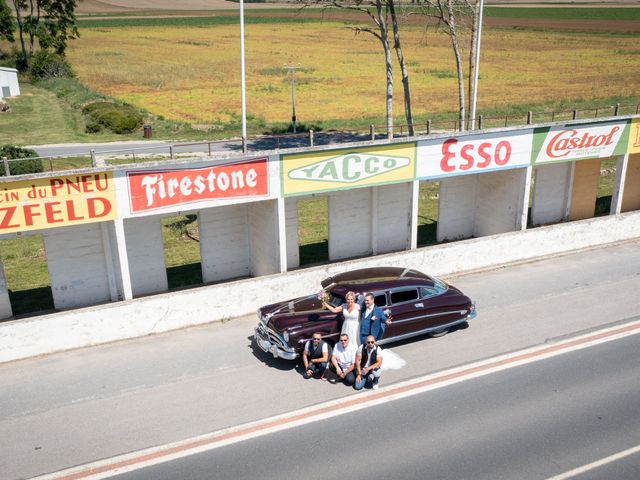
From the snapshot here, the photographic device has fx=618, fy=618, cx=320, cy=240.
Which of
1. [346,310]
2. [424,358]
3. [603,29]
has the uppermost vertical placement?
[603,29]

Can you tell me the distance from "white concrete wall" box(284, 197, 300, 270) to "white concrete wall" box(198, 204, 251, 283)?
1.11m

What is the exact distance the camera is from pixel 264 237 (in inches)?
613

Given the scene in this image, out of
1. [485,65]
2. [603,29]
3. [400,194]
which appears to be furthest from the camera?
[603,29]

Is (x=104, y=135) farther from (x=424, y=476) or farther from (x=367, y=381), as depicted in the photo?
(x=424, y=476)

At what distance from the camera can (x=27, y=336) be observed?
12164 mm

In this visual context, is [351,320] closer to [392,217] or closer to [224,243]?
[224,243]

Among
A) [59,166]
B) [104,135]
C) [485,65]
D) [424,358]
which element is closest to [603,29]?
[485,65]

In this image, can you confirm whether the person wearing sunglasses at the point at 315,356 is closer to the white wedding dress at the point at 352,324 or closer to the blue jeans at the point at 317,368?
the blue jeans at the point at 317,368

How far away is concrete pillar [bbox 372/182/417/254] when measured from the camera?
1742 cm

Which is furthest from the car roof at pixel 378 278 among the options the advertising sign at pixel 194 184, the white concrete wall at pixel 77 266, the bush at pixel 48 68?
the bush at pixel 48 68

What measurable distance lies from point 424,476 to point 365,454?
0.95 m

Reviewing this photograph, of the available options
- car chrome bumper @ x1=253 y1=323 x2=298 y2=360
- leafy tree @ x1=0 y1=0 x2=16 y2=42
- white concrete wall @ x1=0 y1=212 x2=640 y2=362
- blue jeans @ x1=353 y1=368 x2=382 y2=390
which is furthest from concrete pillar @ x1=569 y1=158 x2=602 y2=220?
leafy tree @ x1=0 y1=0 x2=16 y2=42

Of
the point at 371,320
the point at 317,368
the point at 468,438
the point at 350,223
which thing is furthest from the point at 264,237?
the point at 468,438

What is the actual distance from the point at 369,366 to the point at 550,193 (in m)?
12.0
